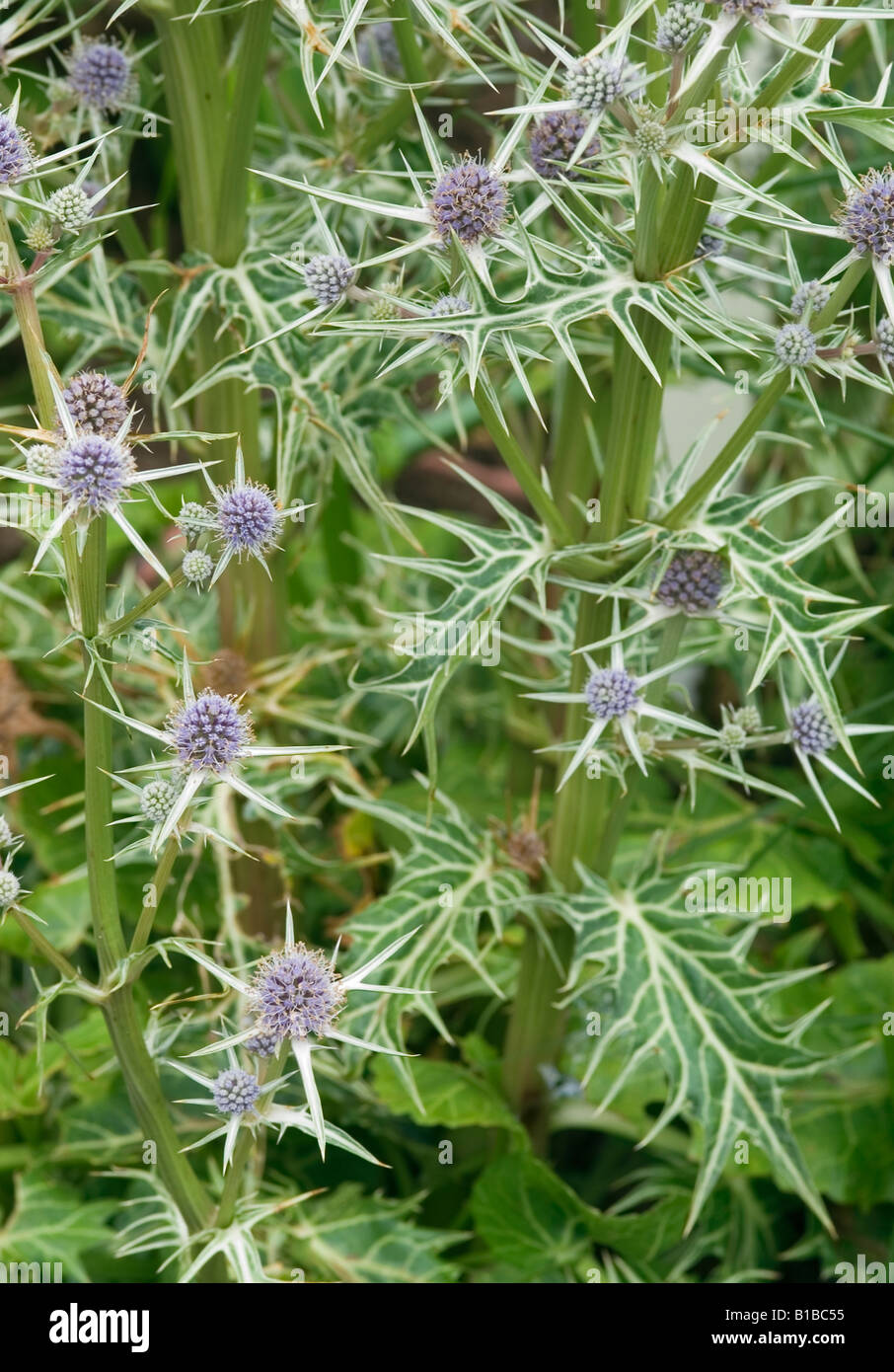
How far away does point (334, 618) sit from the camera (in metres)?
1.25

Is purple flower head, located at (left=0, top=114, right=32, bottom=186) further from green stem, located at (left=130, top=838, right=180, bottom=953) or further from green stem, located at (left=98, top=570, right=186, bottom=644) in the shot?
green stem, located at (left=130, top=838, right=180, bottom=953)

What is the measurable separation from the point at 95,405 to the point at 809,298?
14.0 inches

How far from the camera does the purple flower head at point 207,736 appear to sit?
586 mm

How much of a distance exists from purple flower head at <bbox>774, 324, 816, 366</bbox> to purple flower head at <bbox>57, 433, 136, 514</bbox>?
327 mm

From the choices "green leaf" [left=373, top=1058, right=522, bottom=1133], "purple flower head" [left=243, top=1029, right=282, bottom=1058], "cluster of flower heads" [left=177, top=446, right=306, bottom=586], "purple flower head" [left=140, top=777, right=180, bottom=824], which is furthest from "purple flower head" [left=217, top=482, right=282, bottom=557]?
"green leaf" [left=373, top=1058, right=522, bottom=1133]

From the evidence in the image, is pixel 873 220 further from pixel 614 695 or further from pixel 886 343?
pixel 614 695

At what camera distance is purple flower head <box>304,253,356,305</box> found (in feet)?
2.18

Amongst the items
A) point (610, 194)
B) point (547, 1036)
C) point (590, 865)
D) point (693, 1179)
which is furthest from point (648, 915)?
point (610, 194)

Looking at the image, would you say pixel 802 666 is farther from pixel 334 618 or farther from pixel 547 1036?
pixel 334 618

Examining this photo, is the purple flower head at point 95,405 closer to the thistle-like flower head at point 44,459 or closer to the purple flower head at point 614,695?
the thistle-like flower head at point 44,459

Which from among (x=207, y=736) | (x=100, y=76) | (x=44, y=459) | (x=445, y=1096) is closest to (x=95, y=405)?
(x=44, y=459)

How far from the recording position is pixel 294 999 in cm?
60

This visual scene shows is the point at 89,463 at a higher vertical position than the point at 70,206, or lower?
lower

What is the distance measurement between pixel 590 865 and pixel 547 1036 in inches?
6.2
